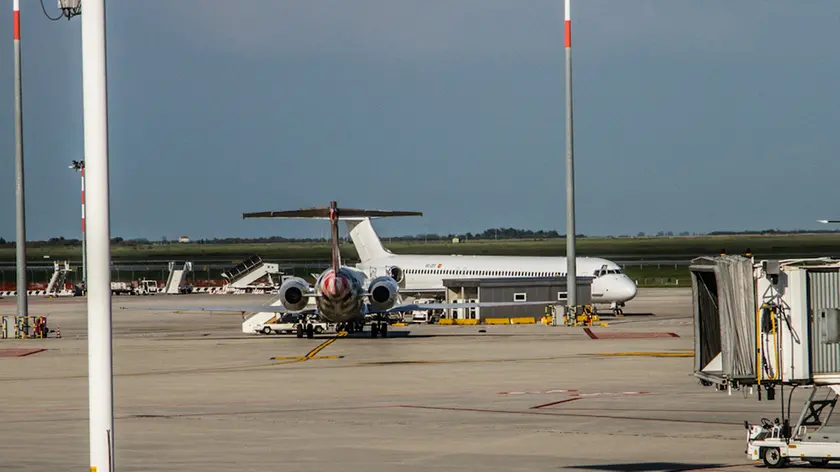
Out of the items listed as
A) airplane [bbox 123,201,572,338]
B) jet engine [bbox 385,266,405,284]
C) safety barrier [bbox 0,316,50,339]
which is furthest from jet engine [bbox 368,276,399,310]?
jet engine [bbox 385,266,405,284]

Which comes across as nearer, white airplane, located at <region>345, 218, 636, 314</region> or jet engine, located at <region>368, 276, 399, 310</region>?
jet engine, located at <region>368, 276, 399, 310</region>

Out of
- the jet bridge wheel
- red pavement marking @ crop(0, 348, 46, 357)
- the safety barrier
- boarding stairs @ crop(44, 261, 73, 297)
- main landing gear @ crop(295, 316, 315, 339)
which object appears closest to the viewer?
the jet bridge wheel

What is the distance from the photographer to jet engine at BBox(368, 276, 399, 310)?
5225 cm

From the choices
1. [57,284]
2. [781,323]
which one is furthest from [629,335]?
[57,284]

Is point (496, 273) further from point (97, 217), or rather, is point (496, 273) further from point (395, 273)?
point (97, 217)

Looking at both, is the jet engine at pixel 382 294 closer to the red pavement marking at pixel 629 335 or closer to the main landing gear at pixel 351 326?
the main landing gear at pixel 351 326

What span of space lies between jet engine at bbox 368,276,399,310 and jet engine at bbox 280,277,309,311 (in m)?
2.76

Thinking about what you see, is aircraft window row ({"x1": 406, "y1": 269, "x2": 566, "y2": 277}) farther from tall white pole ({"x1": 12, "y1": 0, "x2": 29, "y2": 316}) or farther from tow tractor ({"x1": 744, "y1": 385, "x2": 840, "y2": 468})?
tow tractor ({"x1": 744, "y1": 385, "x2": 840, "y2": 468})

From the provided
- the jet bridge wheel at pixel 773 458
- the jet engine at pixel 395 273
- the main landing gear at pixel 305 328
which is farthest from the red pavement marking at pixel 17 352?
the jet bridge wheel at pixel 773 458

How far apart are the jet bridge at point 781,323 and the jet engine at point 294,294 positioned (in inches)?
1388

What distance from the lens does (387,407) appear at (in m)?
26.5

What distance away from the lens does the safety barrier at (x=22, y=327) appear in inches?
2121

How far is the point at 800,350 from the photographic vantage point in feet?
56.2

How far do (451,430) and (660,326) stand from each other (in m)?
38.2
